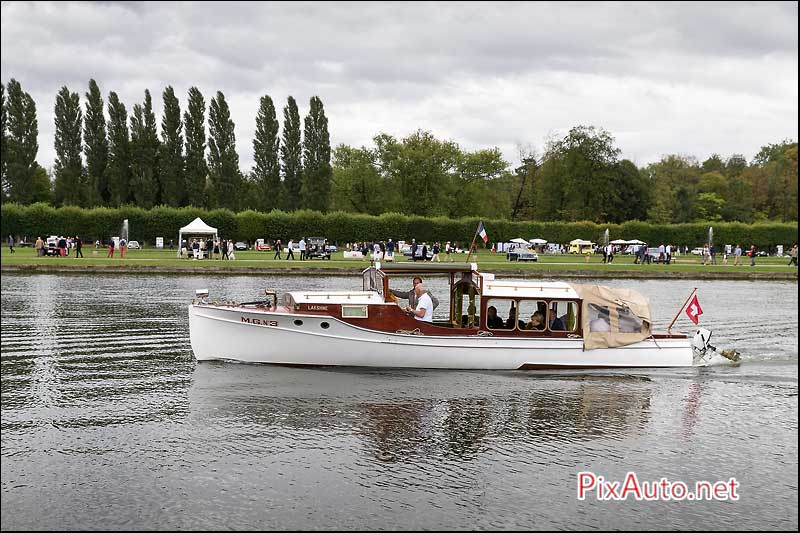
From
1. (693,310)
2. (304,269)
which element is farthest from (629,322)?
(304,269)

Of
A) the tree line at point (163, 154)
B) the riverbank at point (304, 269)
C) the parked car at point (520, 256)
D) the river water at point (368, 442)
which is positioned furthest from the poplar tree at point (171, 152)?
the river water at point (368, 442)

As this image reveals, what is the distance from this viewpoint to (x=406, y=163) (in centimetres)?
11181

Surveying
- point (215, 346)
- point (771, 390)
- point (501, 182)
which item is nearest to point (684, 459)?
point (771, 390)

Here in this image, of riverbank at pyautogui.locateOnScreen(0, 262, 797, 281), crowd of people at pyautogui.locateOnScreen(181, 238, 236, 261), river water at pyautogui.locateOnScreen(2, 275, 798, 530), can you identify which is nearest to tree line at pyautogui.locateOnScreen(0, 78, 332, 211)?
crowd of people at pyautogui.locateOnScreen(181, 238, 236, 261)

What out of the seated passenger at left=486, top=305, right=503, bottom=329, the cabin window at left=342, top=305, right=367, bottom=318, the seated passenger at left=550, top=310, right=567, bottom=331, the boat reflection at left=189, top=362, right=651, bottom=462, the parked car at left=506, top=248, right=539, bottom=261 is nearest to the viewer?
the boat reflection at left=189, top=362, right=651, bottom=462

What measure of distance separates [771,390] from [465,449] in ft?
33.1

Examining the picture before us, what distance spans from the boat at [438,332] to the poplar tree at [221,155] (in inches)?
2877

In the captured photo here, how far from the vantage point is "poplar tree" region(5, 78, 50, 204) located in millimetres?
85875

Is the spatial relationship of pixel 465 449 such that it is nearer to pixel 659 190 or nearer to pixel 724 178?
pixel 659 190

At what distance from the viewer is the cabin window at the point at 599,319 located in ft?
72.0

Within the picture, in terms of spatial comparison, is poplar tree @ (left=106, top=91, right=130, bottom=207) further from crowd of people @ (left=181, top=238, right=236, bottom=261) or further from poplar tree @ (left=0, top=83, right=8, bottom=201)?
crowd of people @ (left=181, top=238, right=236, bottom=261)

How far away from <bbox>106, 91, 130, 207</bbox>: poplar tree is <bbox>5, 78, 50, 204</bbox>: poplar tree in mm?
8156

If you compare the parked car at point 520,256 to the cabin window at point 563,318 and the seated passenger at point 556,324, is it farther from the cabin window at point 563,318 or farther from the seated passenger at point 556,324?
the seated passenger at point 556,324

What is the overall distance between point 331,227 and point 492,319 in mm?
68090
